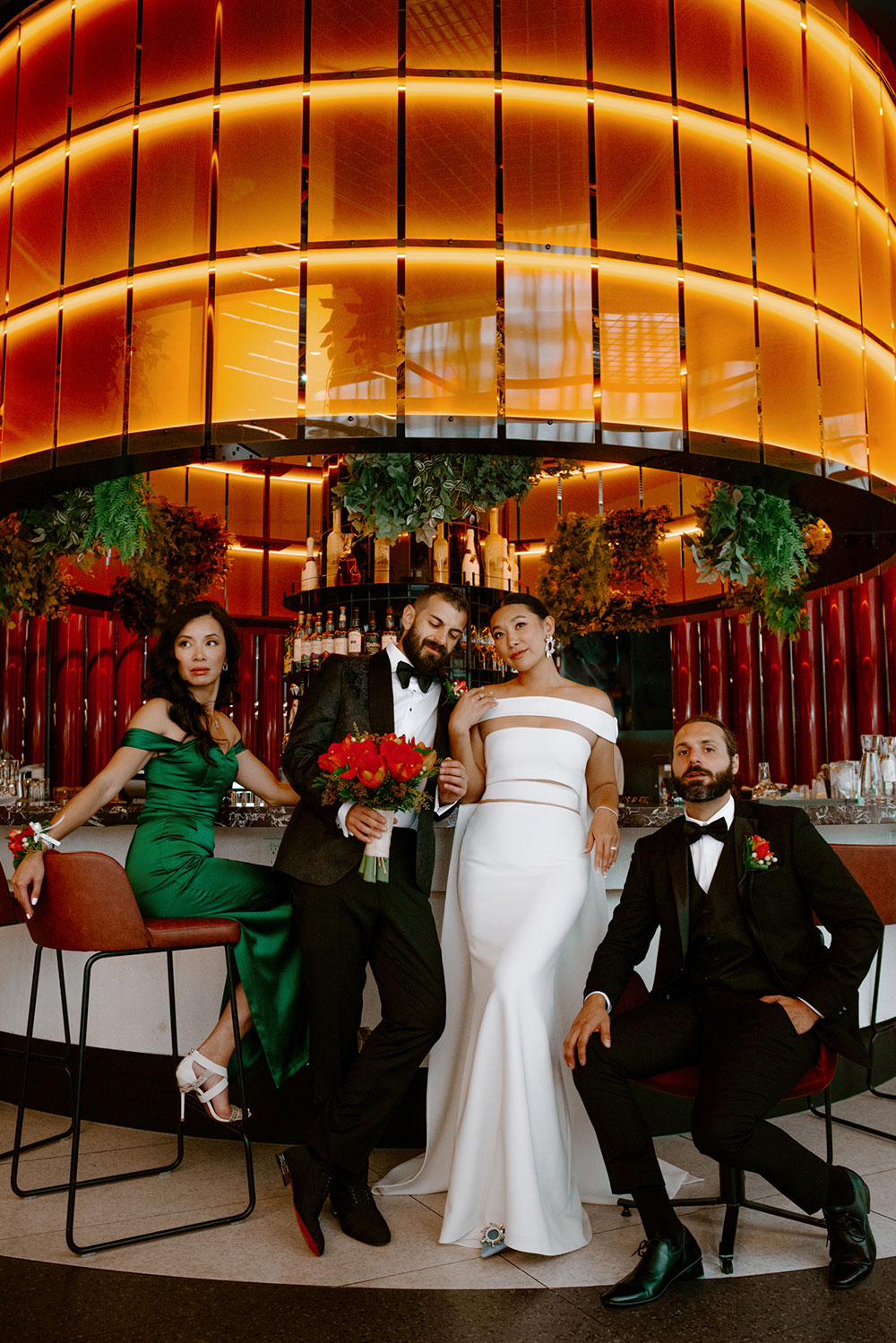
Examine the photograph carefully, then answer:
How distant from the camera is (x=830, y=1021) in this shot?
2971 millimetres

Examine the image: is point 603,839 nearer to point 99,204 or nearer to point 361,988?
point 361,988

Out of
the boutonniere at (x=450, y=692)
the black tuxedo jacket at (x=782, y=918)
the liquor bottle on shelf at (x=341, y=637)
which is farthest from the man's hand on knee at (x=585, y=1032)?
the liquor bottle on shelf at (x=341, y=637)

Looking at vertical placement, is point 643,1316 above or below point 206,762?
below

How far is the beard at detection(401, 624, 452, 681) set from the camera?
341cm

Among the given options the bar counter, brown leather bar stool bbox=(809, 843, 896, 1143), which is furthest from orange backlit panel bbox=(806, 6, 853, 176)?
brown leather bar stool bbox=(809, 843, 896, 1143)

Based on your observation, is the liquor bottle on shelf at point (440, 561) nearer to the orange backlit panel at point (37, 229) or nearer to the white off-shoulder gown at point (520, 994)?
the orange backlit panel at point (37, 229)

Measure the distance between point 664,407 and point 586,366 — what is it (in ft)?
1.49

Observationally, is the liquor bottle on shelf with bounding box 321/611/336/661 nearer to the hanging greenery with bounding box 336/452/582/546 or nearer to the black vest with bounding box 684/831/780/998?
the hanging greenery with bounding box 336/452/582/546

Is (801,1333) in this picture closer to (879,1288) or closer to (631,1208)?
(879,1288)

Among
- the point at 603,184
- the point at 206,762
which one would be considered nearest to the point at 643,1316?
the point at 206,762

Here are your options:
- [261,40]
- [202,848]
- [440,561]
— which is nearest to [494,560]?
[440,561]

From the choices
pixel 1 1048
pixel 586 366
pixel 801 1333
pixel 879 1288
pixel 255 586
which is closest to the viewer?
pixel 801 1333

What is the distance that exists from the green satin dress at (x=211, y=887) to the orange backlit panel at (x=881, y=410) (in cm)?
428

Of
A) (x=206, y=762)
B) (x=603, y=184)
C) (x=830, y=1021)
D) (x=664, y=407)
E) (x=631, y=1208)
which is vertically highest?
(x=603, y=184)
